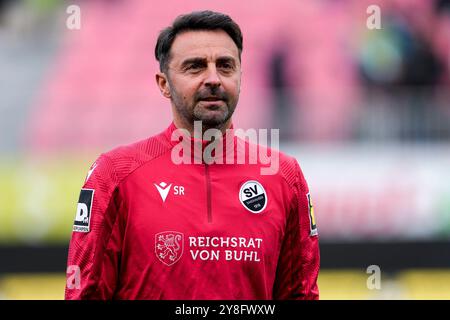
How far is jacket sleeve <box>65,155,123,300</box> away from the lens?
9.34 feet

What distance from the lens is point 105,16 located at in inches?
444

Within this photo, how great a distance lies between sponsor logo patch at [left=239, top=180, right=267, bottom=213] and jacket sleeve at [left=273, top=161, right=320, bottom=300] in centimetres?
12

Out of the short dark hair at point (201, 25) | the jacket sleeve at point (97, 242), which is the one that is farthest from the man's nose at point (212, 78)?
the jacket sleeve at point (97, 242)

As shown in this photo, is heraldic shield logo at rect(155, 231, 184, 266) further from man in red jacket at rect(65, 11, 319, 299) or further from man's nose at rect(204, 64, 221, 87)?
man's nose at rect(204, 64, 221, 87)

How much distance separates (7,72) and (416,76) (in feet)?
16.2

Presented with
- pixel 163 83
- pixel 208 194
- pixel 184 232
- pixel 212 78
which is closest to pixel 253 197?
pixel 208 194

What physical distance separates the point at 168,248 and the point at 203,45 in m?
0.68

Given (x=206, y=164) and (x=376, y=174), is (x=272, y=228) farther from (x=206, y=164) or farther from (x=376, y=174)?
(x=376, y=174)

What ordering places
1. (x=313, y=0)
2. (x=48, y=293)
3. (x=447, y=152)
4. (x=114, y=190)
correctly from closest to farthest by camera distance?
(x=114, y=190), (x=48, y=293), (x=447, y=152), (x=313, y=0)

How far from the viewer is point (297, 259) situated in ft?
9.96

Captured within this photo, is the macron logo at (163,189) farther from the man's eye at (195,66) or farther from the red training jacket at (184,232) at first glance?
the man's eye at (195,66)

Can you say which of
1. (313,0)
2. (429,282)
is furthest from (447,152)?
(313,0)

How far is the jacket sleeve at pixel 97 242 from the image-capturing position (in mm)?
2848

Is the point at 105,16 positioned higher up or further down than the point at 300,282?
higher up
